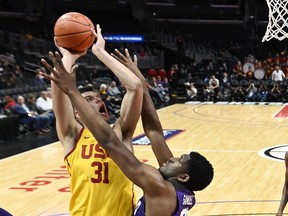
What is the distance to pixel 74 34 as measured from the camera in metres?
2.84

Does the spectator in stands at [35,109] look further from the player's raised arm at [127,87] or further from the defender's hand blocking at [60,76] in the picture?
the defender's hand blocking at [60,76]

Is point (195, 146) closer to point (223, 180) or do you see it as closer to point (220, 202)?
point (223, 180)

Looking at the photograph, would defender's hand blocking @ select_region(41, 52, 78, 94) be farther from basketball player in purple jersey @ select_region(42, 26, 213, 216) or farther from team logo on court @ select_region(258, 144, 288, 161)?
team logo on court @ select_region(258, 144, 288, 161)

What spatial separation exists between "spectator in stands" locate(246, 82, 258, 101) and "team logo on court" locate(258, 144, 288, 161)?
9.15m

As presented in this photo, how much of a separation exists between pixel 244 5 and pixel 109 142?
29.9 metres

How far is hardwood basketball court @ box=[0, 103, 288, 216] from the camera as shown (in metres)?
6.28

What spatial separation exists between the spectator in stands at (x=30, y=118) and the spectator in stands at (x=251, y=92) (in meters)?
9.42

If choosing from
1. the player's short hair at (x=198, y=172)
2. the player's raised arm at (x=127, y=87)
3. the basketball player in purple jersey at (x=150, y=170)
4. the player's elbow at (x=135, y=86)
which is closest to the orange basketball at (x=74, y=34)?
the player's raised arm at (x=127, y=87)

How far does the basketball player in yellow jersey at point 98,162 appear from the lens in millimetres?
2559

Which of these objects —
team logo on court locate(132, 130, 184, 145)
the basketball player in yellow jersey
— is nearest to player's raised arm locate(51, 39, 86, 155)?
the basketball player in yellow jersey

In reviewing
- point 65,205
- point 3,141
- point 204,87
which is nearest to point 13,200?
point 65,205

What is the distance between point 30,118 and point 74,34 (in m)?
8.93

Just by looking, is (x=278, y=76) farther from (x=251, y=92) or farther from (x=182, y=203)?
(x=182, y=203)

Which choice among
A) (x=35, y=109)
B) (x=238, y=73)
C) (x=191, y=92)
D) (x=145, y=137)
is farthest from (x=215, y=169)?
(x=238, y=73)
